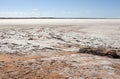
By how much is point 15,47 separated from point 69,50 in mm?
2737

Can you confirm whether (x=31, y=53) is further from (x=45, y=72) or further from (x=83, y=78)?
(x=83, y=78)

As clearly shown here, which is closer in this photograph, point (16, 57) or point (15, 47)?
point (16, 57)

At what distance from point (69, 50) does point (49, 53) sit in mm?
1213

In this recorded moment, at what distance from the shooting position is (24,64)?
29.1 ft

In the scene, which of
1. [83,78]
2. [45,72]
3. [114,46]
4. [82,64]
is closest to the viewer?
[83,78]

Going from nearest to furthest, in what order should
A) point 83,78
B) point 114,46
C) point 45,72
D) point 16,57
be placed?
point 83,78 → point 45,72 → point 16,57 → point 114,46

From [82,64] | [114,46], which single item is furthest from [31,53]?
[114,46]

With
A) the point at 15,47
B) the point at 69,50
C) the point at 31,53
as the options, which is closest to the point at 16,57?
the point at 31,53

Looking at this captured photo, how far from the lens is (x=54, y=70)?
318 inches

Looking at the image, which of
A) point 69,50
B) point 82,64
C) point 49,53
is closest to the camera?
point 82,64

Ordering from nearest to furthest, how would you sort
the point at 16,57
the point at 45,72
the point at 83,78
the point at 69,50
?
the point at 83,78
the point at 45,72
the point at 16,57
the point at 69,50

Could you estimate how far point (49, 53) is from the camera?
10969 millimetres

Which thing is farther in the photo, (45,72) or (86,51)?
(86,51)

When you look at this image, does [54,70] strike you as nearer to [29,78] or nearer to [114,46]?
[29,78]
